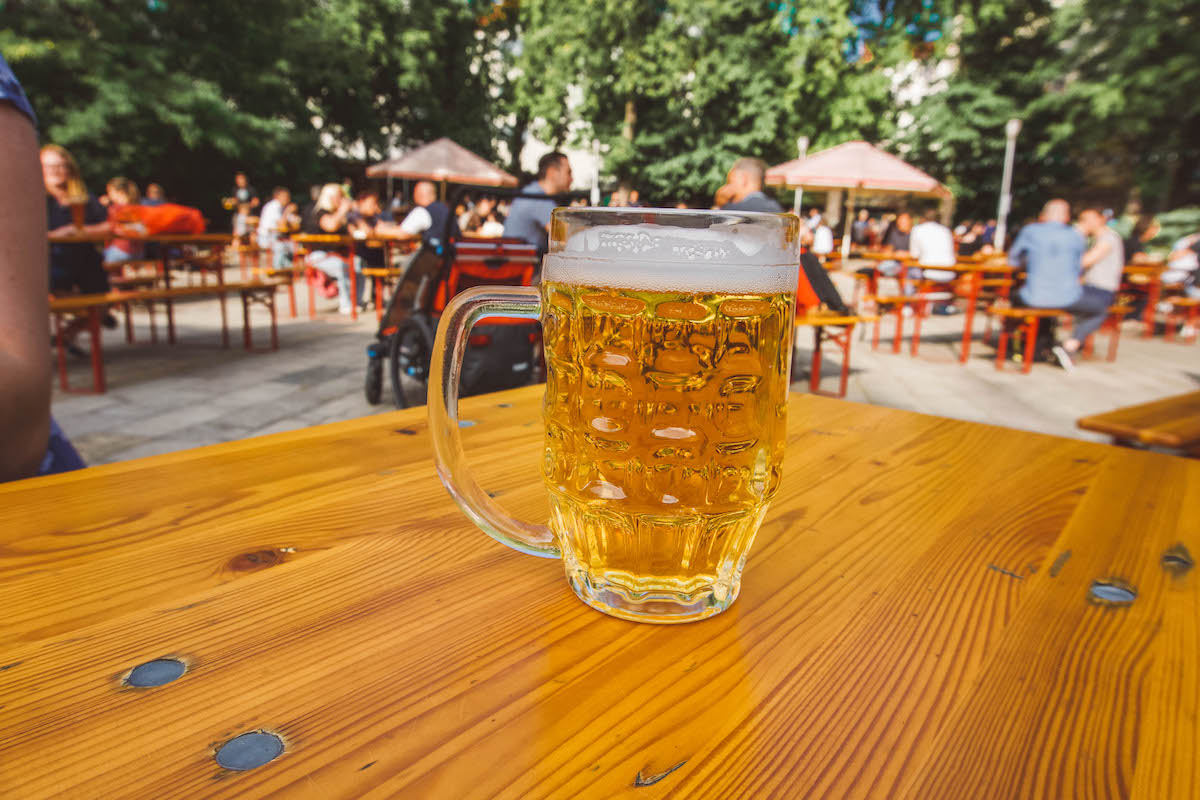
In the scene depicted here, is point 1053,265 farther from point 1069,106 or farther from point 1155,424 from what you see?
point 1069,106

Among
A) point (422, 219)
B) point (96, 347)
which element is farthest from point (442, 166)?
point (96, 347)

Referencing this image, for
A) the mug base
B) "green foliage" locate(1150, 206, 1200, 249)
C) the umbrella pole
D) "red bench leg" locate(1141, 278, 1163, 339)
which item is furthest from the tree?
the mug base

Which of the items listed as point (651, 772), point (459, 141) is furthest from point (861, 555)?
point (459, 141)

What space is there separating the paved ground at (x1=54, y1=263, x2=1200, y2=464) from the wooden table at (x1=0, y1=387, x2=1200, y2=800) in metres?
3.06

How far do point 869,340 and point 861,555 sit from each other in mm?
7807

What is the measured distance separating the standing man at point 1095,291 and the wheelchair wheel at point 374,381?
5718 mm

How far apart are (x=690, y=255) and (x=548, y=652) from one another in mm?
270

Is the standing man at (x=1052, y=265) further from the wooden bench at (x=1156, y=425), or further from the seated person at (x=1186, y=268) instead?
the wooden bench at (x=1156, y=425)

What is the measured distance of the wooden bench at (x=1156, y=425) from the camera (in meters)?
1.74

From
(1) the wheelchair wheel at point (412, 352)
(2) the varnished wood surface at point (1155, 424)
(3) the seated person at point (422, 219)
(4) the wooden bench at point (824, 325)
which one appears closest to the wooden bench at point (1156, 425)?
(2) the varnished wood surface at point (1155, 424)

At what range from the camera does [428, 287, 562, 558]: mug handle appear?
517 millimetres

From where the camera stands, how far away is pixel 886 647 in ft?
1.61

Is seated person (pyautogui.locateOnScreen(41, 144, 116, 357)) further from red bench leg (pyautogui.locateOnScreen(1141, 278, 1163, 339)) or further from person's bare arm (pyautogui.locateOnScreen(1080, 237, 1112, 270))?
Result: red bench leg (pyautogui.locateOnScreen(1141, 278, 1163, 339))

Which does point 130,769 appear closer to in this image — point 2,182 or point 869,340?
point 2,182
